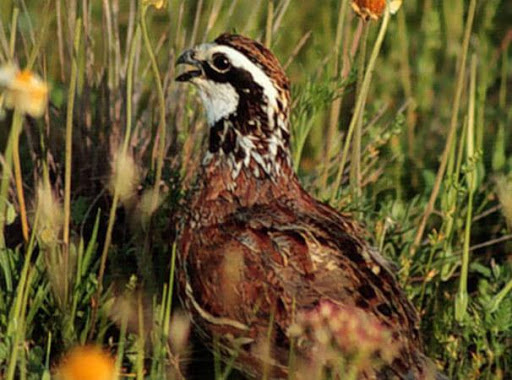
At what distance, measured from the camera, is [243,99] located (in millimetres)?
3980

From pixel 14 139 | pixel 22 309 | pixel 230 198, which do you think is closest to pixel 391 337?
pixel 230 198

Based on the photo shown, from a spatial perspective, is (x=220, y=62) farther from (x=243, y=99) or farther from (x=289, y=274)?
(x=289, y=274)

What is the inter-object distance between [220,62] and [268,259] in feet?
2.03

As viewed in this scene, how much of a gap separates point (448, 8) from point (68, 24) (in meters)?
2.44

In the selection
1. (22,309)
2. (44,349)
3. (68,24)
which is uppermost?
(68,24)

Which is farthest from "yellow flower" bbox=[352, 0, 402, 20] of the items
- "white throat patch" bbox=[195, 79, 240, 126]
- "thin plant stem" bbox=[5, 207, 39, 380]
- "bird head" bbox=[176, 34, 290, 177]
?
"thin plant stem" bbox=[5, 207, 39, 380]

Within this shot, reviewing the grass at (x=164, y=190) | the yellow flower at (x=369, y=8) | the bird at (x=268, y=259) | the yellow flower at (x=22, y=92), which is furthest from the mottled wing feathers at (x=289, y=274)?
the yellow flower at (x=22, y=92)

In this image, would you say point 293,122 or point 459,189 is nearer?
point 459,189

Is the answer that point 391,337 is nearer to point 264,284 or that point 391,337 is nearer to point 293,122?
point 264,284

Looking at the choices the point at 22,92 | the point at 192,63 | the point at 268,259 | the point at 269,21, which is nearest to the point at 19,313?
→ the point at 268,259

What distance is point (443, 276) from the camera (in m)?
4.44

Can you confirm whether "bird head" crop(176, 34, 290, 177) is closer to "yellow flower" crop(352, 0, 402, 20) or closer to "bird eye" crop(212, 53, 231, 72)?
"bird eye" crop(212, 53, 231, 72)

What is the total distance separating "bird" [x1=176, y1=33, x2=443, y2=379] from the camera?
3648mm

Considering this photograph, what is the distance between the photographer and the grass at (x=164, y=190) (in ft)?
12.5
